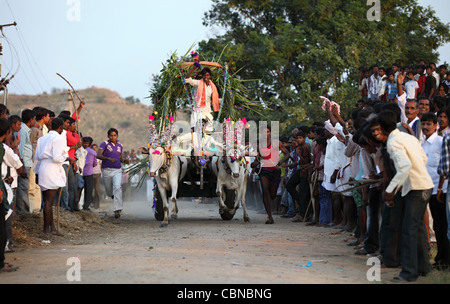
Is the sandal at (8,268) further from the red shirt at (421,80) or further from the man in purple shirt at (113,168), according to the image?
the red shirt at (421,80)

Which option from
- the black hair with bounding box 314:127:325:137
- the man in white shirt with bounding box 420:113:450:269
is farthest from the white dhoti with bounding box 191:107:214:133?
the man in white shirt with bounding box 420:113:450:269

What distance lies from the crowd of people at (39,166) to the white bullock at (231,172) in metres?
3.05

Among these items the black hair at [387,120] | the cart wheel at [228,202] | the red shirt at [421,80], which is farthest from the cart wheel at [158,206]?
the black hair at [387,120]

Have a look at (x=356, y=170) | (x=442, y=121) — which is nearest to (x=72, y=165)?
(x=356, y=170)

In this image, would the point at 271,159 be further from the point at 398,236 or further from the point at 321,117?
the point at 321,117

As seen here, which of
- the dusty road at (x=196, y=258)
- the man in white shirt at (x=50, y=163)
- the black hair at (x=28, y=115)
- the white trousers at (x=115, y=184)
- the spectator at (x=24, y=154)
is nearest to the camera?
the dusty road at (x=196, y=258)

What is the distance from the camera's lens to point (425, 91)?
16.5 m

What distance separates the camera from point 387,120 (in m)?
7.21

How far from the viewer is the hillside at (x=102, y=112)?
207ft

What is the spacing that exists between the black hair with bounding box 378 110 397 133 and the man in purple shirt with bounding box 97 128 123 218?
31.6 feet

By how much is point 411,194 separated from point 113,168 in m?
10.3

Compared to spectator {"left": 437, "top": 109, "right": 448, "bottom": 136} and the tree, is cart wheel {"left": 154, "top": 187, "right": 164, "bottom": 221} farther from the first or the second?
the tree

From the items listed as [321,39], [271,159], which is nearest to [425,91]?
[271,159]

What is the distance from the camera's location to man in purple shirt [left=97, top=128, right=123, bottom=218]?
15.6 m
